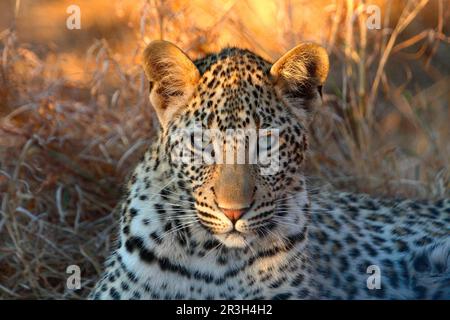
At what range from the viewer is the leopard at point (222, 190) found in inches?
205

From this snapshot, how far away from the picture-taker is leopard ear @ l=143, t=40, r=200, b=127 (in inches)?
213

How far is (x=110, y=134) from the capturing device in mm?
7898

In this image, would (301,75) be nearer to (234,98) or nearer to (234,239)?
(234,98)

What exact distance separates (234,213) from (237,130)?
17.4 inches

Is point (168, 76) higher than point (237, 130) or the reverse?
higher

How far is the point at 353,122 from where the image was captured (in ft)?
28.2

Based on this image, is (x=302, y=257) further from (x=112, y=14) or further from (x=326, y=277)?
(x=112, y=14)

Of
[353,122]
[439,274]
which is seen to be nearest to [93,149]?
→ [353,122]

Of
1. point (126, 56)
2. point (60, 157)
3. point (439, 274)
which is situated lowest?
point (439, 274)

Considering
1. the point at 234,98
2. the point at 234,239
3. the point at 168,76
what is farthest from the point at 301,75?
the point at 234,239

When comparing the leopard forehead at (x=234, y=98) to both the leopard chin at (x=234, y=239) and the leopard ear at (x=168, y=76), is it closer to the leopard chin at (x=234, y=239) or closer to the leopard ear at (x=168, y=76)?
the leopard ear at (x=168, y=76)

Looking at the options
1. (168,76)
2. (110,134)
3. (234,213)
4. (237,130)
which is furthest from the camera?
(110,134)

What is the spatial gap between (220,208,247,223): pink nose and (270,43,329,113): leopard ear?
76 centimetres

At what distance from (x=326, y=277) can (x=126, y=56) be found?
3.48m
